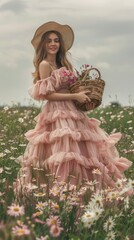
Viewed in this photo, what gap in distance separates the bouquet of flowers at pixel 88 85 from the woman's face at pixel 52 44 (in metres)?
0.43

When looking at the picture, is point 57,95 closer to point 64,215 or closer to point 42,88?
point 42,88

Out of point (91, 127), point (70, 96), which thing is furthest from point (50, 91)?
point (91, 127)

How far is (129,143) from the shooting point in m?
11.0

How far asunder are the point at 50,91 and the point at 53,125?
0.39m

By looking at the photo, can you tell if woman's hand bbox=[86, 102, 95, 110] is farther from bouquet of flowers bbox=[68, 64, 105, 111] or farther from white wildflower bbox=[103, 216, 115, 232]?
white wildflower bbox=[103, 216, 115, 232]

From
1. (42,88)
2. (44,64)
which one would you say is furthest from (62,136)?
(44,64)

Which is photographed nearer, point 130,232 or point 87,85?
point 130,232

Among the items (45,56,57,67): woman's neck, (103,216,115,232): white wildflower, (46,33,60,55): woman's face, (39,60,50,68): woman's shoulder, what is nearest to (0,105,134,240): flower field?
(103,216,115,232): white wildflower

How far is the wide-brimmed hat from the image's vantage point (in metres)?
7.14

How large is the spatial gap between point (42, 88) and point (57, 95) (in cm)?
19

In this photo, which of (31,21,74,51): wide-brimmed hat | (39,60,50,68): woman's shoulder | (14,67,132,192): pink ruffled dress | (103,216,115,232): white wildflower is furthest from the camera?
(31,21,74,51): wide-brimmed hat

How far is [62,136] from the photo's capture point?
256 inches

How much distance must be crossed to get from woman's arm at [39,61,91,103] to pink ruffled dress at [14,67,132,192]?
0.20 ft

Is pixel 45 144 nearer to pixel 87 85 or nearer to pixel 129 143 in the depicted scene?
pixel 87 85
